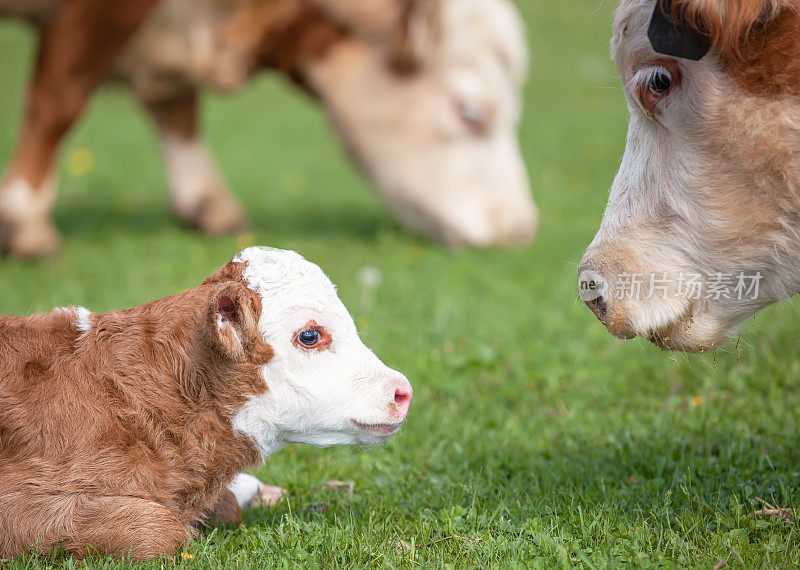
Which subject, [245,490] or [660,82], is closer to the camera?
[660,82]

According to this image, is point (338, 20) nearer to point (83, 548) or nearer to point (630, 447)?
point (630, 447)

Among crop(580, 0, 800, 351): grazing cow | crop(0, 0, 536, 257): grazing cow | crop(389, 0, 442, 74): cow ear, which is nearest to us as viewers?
crop(580, 0, 800, 351): grazing cow

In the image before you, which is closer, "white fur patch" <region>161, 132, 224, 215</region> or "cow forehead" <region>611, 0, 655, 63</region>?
"cow forehead" <region>611, 0, 655, 63</region>

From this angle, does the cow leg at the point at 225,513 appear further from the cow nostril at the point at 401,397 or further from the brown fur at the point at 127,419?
the cow nostril at the point at 401,397

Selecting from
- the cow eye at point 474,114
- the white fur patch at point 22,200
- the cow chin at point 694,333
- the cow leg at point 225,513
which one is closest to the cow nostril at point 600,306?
the cow chin at point 694,333

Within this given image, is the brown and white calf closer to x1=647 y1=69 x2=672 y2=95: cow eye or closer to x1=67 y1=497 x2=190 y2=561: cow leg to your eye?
x1=67 y1=497 x2=190 y2=561: cow leg

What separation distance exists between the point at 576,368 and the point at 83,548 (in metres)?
2.94

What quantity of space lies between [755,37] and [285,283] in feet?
5.24

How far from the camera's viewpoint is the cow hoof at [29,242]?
22.1ft

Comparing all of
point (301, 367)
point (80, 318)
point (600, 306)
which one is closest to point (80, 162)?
point (80, 318)

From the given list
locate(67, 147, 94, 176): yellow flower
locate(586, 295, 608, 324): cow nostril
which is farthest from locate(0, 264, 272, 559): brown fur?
locate(67, 147, 94, 176): yellow flower

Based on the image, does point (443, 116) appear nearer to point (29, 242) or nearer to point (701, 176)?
point (29, 242)

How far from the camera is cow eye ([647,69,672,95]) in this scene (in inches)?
108

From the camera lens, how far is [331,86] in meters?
7.45
